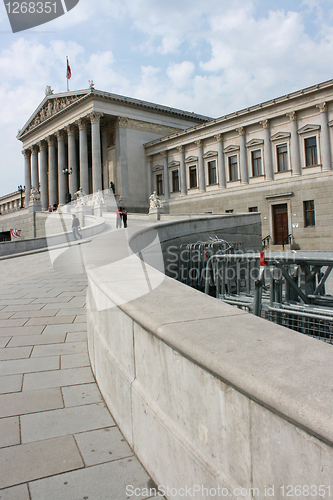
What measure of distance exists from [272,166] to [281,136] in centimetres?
273

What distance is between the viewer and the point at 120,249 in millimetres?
6168

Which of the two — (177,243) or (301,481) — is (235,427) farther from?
(177,243)

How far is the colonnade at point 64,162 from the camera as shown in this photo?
45.1 meters

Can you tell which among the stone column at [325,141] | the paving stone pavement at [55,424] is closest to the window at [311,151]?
the stone column at [325,141]

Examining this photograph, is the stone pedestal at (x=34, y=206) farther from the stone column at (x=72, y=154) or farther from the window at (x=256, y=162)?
the window at (x=256, y=162)

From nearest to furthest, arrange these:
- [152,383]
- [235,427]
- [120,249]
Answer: [235,427], [152,383], [120,249]

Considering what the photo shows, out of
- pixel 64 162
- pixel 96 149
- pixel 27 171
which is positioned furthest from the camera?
pixel 27 171

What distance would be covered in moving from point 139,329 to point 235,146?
124ft

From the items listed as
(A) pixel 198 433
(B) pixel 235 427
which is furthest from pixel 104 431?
(B) pixel 235 427

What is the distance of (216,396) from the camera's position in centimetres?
166

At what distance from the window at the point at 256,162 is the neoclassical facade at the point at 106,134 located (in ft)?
53.5

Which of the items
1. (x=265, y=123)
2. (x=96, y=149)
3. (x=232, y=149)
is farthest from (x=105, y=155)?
(x=265, y=123)

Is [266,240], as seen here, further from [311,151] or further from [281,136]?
[281,136]

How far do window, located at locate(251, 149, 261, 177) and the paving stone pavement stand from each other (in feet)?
108
